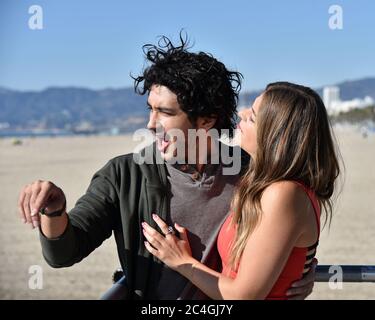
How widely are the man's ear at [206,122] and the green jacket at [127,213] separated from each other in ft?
1.07

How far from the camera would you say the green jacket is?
2.11 m

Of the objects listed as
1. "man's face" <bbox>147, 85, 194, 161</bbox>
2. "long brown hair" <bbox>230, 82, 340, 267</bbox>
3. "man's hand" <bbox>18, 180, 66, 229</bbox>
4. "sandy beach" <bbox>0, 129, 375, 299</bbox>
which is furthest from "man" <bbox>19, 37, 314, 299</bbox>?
"sandy beach" <bbox>0, 129, 375, 299</bbox>

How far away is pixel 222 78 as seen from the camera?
2.48 metres

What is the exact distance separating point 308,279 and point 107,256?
734 centimetres

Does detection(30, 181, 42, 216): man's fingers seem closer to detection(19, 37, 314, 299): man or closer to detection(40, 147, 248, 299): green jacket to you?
detection(19, 37, 314, 299): man

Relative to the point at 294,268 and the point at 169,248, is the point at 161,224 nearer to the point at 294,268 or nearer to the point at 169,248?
the point at 169,248

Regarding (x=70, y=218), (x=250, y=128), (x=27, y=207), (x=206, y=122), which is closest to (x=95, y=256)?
(x=206, y=122)

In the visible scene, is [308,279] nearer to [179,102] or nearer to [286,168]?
[286,168]

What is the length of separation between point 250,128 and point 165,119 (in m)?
0.40

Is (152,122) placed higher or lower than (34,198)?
higher

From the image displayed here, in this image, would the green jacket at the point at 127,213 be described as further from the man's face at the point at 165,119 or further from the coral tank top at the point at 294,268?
the coral tank top at the point at 294,268

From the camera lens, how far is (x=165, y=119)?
230 cm
